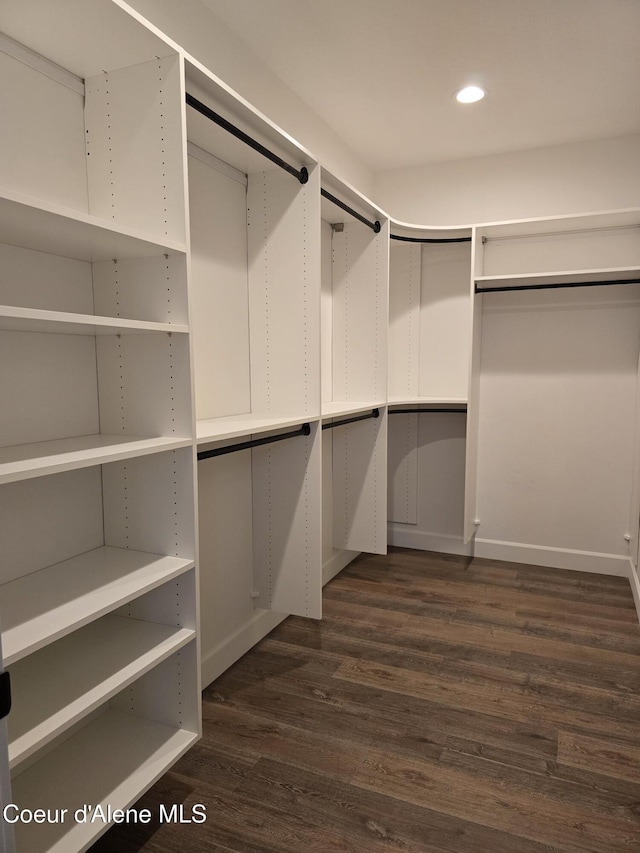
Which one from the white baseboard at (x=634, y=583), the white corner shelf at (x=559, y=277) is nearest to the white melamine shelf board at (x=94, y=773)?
the white baseboard at (x=634, y=583)

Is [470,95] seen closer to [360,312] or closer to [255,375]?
[360,312]

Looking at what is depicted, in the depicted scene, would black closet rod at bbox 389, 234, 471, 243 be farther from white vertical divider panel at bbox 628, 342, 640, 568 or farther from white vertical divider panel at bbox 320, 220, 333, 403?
white vertical divider panel at bbox 628, 342, 640, 568

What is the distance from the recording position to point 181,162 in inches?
58.8

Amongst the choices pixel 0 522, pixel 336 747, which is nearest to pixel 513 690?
pixel 336 747

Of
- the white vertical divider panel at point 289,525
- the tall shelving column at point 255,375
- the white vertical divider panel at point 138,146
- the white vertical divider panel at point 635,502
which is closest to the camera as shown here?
the white vertical divider panel at point 138,146

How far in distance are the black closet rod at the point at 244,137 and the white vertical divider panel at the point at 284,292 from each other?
0.15 ft

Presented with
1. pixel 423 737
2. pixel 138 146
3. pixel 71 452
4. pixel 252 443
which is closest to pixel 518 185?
pixel 252 443

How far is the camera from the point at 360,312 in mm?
3287

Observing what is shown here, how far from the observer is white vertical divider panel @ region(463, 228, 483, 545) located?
3.46m

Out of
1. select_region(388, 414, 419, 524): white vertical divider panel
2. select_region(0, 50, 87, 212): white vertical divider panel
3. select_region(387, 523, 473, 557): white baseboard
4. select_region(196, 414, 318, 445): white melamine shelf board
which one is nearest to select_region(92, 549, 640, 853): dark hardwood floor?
select_region(387, 523, 473, 557): white baseboard

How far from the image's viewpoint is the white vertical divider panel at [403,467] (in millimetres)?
4059

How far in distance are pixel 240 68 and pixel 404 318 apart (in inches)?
78.5

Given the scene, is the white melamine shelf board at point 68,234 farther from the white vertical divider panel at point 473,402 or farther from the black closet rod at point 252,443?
Result: the white vertical divider panel at point 473,402

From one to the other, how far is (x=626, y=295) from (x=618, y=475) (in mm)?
1118
